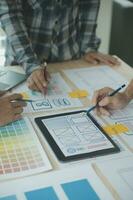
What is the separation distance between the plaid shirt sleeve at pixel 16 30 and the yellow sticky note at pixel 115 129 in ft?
1.91

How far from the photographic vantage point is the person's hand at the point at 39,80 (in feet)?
4.93

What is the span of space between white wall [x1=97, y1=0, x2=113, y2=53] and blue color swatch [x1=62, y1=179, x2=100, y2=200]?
2746 mm

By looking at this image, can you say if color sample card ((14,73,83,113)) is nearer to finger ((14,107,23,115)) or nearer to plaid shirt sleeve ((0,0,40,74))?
finger ((14,107,23,115))

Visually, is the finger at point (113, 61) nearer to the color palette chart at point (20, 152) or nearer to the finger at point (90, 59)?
the finger at point (90, 59)

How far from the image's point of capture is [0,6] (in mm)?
1697

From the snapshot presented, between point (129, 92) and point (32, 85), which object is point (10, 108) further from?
point (129, 92)

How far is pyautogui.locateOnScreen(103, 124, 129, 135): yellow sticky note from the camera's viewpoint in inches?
47.9

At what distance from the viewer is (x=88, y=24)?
6.57 ft

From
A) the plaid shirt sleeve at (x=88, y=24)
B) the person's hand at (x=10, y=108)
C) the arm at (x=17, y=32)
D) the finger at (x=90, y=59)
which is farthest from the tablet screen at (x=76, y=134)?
the plaid shirt sleeve at (x=88, y=24)

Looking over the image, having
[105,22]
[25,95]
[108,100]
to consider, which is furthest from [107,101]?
[105,22]

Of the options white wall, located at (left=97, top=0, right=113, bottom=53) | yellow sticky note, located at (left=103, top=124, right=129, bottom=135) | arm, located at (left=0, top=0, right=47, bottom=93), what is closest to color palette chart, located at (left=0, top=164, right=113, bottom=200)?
yellow sticky note, located at (left=103, top=124, right=129, bottom=135)

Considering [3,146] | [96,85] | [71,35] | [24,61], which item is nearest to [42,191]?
[3,146]

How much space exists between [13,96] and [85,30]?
81cm

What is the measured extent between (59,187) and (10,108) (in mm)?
452
